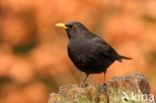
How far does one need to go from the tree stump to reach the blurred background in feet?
14.4

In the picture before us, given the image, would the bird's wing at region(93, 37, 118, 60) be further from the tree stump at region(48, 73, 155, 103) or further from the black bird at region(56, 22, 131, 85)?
the tree stump at region(48, 73, 155, 103)

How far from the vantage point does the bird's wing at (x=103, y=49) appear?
6520 millimetres

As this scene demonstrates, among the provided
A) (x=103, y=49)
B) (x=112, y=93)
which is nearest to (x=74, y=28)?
(x=103, y=49)

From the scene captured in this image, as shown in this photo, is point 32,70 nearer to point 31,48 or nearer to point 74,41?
point 31,48

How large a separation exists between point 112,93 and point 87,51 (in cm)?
172

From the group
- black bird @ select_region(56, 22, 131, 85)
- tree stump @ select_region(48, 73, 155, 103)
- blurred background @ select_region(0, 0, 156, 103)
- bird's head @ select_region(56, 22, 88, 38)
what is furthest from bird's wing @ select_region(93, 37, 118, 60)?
blurred background @ select_region(0, 0, 156, 103)

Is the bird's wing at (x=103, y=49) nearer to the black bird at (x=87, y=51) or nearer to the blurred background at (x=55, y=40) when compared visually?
the black bird at (x=87, y=51)

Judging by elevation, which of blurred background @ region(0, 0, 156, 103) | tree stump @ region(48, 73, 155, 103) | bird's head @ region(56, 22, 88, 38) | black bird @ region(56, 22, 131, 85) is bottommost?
tree stump @ region(48, 73, 155, 103)

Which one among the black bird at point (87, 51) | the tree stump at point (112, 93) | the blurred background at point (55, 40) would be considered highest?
the blurred background at point (55, 40)

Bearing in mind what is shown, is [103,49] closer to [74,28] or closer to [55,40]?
[74,28]

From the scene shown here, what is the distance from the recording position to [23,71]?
32.2 ft

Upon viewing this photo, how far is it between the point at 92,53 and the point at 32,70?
139 inches

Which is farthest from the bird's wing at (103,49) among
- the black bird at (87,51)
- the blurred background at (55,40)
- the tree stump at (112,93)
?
the blurred background at (55,40)

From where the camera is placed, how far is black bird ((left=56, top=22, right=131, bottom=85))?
637 centimetres
